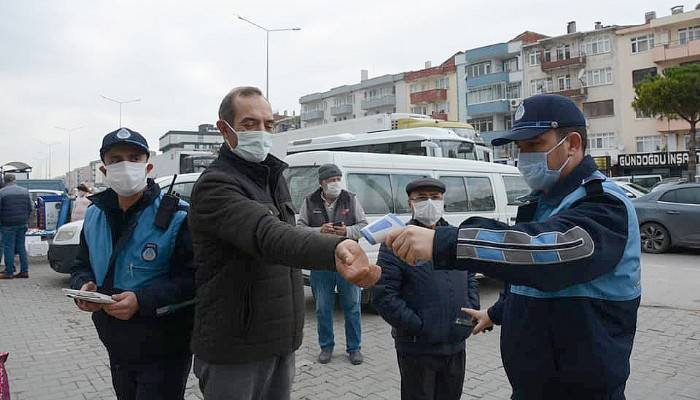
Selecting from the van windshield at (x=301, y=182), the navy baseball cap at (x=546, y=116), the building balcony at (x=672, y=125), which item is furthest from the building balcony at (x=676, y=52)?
the navy baseball cap at (x=546, y=116)

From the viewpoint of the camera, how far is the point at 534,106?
205 centimetres

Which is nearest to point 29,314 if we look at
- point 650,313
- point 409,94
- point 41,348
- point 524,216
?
point 41,348

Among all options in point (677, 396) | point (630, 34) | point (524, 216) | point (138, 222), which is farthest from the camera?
point (630, 34)

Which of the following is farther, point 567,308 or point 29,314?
point 29,314

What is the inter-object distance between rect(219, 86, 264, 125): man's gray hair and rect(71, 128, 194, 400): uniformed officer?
21.2 inches

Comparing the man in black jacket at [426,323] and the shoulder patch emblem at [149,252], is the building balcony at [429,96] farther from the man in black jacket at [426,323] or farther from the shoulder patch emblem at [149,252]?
the shoulder patch emblem at [149,252]

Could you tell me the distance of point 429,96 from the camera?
182 ft

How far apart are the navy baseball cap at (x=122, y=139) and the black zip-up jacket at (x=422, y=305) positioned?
5.21 ft

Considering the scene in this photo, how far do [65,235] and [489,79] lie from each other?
4504 centimetres

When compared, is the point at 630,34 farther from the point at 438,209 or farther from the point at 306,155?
the point at 438,209

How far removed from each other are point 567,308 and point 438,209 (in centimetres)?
197

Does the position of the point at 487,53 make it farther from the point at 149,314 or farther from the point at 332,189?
the point at 149,314

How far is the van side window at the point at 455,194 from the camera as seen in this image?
866cm

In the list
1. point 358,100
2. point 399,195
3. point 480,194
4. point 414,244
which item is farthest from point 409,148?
point 358,100
